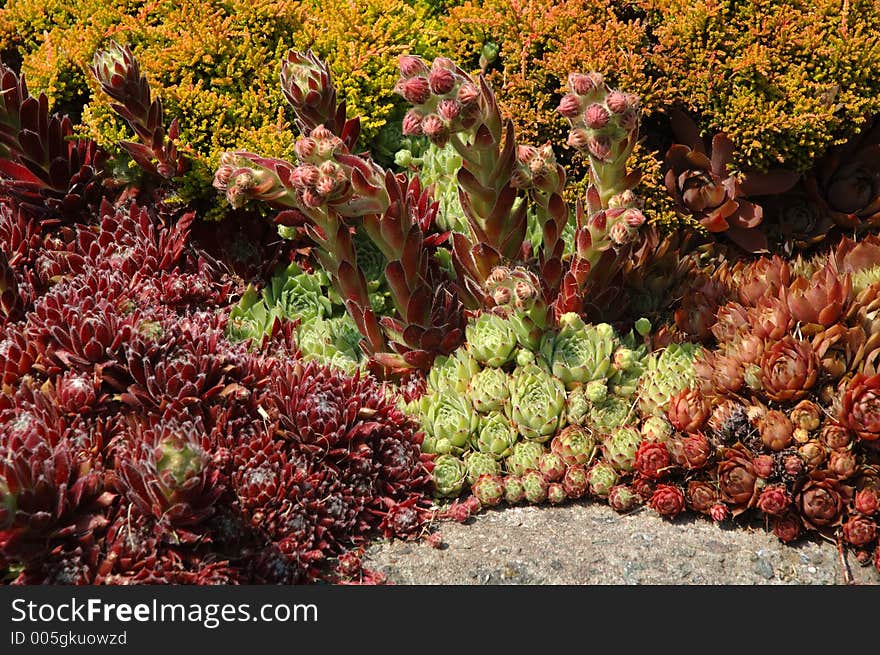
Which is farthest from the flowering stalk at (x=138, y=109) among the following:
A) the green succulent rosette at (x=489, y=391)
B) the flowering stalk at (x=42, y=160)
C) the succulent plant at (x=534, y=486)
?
the succulent plant at (x=534, y=486)

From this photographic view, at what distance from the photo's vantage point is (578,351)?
3.51 meters

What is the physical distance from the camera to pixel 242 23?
4.30 meters

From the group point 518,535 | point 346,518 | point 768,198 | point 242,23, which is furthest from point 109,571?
→ point 768,198

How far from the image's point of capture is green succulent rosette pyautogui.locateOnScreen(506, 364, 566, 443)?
3.42 meters

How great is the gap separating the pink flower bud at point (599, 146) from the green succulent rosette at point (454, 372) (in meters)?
0.95

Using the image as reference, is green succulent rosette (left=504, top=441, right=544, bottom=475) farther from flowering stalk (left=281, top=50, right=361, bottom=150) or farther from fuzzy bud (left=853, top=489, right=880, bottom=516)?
flowering stalk (left=281, top=50, right=361, bottom=150)

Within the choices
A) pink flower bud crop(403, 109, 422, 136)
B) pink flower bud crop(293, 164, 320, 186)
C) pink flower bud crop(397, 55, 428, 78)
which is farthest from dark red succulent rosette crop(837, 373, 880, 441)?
pink flower bud crop(293, 164, 320, 186)

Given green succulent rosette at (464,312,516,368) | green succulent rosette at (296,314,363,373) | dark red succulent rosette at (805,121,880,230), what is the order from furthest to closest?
1. dark red succulent rosette at (805,121,880,230)
2. green succulent rosette at (296,314,363,373)
3. green succulent rosette at (464,312,516,368)

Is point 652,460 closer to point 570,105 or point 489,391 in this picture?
point 489,391

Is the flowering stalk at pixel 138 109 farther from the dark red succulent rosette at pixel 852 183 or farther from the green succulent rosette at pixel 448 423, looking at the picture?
the dark red succulent rosette at pixel 852 183

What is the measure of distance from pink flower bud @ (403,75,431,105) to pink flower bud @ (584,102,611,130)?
592 millimetres

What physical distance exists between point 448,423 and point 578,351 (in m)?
0.60

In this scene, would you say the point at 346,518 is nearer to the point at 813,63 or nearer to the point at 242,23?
the point at 242,23

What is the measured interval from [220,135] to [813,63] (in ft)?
9.09
